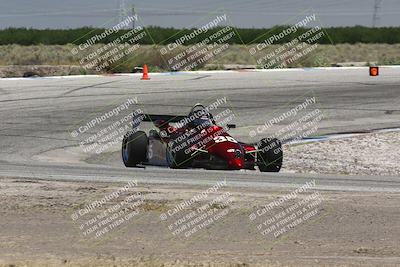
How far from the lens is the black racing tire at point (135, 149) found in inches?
569

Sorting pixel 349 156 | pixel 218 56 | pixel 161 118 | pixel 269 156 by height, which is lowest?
pixel 218 56

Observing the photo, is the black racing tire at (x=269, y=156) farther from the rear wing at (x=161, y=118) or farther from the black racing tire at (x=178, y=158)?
the rear wing at (x=161, y=118)

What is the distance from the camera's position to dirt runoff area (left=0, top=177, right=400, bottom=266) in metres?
8.02

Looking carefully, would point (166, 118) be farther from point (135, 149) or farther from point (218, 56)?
point (218, 56)

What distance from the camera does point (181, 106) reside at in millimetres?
21969

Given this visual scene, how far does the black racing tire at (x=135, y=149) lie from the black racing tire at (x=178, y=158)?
2.04ft

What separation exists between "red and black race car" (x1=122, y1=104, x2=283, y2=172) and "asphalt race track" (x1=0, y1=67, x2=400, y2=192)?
44cm

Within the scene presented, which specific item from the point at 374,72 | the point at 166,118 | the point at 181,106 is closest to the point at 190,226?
the point at 166,118

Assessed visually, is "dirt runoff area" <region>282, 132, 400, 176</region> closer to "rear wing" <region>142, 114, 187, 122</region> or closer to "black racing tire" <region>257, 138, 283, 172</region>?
"black racing tire" <region>257, 138, 283, 172</region>

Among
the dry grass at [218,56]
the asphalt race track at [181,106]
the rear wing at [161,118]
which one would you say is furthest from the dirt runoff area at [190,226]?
the dry grass at [218,56]

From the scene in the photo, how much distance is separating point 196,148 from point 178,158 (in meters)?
0.35

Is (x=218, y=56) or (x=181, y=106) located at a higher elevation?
(x=181, y=106)

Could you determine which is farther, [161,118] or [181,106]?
[181,106]

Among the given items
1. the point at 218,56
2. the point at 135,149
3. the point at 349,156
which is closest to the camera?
the point at 135,149
